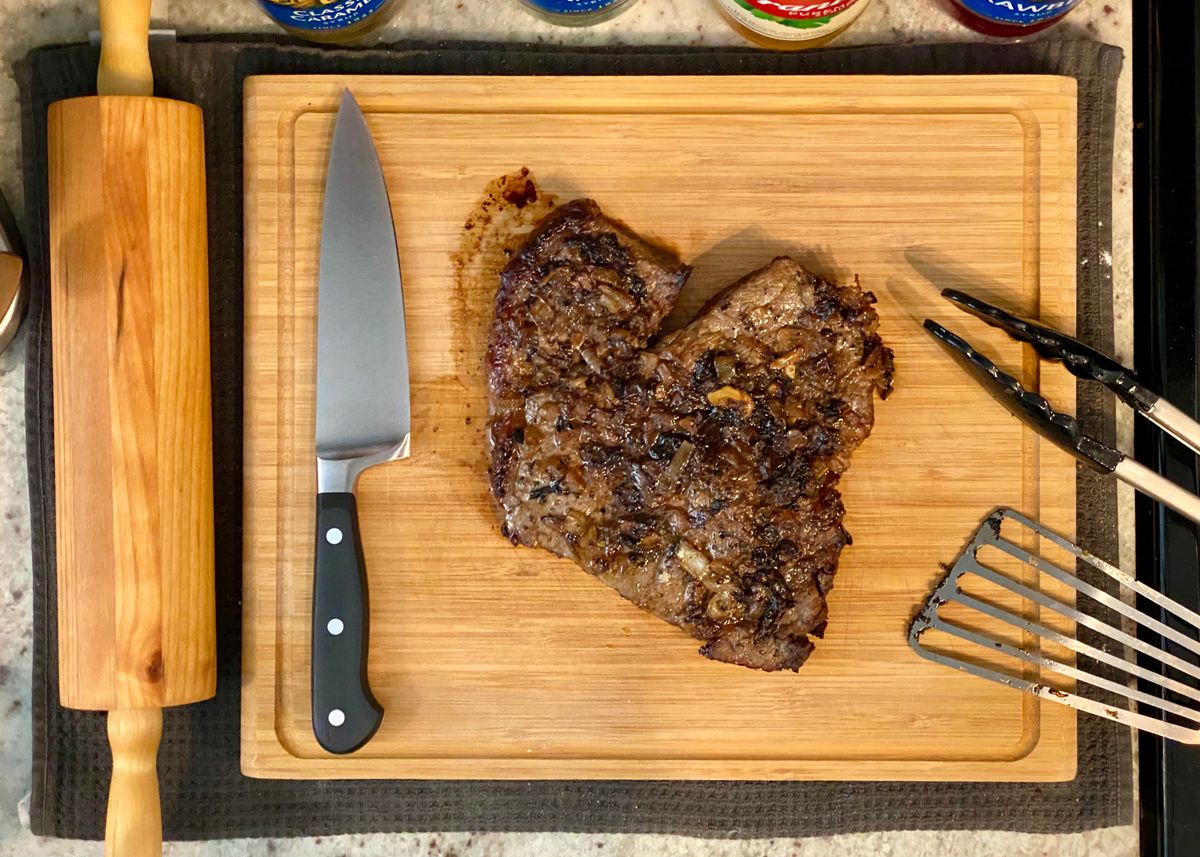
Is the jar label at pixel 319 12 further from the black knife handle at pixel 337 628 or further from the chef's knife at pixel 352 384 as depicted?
the black knife handle at pixel 337 628

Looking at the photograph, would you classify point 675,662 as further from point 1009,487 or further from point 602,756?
point 1009,487

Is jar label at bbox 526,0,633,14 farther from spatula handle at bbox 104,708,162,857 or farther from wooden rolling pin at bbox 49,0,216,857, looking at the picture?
spatula handle at bbox 104,708,162,857

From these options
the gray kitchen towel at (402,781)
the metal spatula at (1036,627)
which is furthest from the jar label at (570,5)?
the metal spatula at (1036,627)

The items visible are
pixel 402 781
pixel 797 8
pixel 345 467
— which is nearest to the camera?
pixel 797 8

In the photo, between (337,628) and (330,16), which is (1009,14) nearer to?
(330,16)

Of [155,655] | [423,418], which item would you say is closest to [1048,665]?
[423,418]

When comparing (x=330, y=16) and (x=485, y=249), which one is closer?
(x=330, y=16)

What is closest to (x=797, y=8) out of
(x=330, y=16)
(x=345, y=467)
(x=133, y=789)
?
(x=330, y=16)
